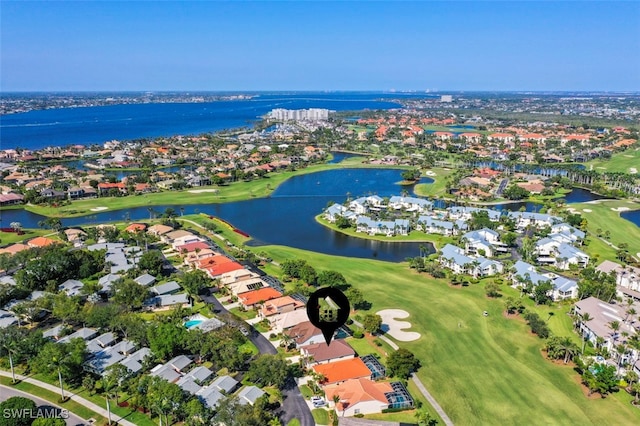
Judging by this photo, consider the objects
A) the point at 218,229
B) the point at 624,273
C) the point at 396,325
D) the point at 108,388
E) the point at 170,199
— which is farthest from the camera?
the point at 170,199

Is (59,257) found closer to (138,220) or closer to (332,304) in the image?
(138,220)

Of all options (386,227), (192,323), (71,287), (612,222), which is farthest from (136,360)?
(612,222)

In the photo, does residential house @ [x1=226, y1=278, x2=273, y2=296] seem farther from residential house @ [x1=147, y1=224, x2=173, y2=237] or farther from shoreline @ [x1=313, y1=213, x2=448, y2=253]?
shoreline @ [x1=313, y1=213, x2=448, y2=253]

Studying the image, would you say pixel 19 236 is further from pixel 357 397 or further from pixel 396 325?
pixel 357 397

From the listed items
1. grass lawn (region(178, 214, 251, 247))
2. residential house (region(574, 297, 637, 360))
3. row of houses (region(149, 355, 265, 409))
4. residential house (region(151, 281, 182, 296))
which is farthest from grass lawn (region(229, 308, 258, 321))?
residential house (region(574, 297, 637, 360))

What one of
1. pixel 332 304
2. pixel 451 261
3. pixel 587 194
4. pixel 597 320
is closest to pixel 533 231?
pixel 451 261

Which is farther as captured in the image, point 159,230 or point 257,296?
point 159,230
